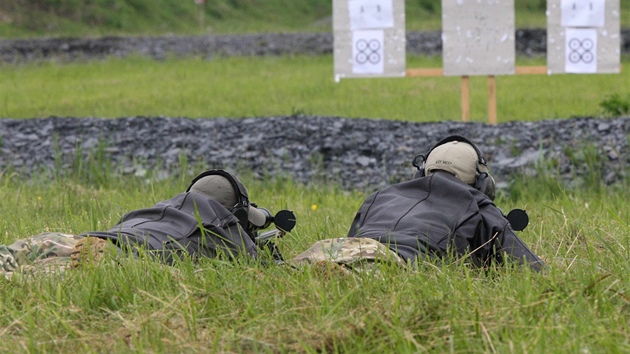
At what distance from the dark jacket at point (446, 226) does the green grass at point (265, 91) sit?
7431 mm

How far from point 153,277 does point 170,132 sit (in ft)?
22.8

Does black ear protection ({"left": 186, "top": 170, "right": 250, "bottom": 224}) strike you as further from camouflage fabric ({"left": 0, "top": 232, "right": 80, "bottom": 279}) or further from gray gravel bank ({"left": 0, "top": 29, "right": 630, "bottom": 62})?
gray gravel bank ({"left": 0, "top": 29, "right": 630, "bottom": 62})

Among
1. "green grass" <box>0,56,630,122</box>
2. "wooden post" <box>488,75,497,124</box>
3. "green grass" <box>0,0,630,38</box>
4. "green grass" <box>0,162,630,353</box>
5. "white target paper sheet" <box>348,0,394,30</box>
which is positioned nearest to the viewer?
"green grass" <box>0,162,630,353</box>

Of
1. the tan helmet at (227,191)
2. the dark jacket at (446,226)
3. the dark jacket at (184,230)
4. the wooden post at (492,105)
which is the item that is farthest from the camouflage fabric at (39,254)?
the wooden post at (492,105)

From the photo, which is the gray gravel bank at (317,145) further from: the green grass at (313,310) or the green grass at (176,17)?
the green grass at (176,17)

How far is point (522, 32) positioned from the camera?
22016mm

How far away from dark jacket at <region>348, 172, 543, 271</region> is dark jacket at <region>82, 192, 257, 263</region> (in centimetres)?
53

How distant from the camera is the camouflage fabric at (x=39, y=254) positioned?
364 centimetres

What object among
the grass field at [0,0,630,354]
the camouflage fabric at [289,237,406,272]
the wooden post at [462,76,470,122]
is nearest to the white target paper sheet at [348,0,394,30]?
the wooden post at [462,76,470,122]

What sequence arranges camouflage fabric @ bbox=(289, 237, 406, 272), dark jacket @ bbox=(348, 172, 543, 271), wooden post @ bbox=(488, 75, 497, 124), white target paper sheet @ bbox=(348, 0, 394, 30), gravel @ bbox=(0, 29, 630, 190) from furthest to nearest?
white target paper sheet @ bbox=(348, 0, 394, 30)
wooden post @ bbox=(488, 75, 497, 124)
gravel @ bbox=(0, 29, 630, 190)
dark jacket @ bbox=(348, 172, 543, 271)
camouflage fabric @ bbox=(289, 237, 406, 272)

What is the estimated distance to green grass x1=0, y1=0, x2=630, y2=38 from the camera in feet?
84.3

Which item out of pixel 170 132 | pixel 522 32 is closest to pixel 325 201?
pixel 170 132

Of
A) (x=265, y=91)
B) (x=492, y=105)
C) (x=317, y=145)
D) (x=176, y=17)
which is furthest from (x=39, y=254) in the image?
(x=176, y=17)

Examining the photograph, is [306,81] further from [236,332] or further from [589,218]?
Result: [236,332]
